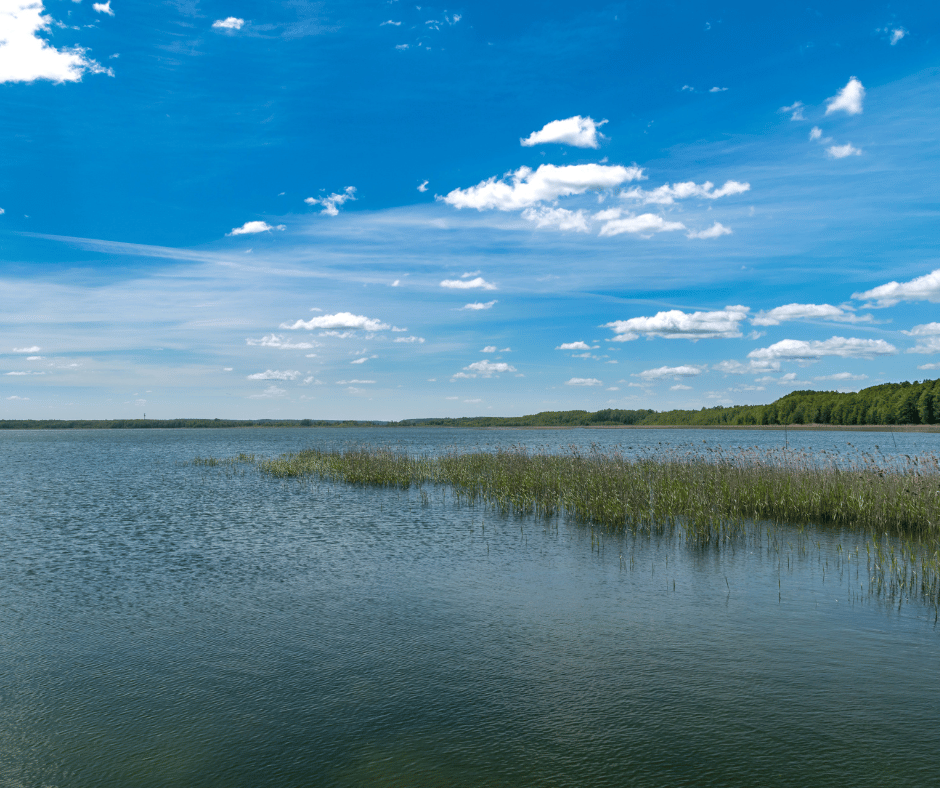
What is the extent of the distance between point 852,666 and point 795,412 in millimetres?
138262

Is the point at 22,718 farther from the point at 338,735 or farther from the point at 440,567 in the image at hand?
the point at 440,567

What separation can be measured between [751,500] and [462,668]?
13.7m

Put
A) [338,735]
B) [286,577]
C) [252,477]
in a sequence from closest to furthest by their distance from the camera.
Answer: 1. [338,735]
2. [286,577]
3. [252,477]

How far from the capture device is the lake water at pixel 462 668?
5.54 metres

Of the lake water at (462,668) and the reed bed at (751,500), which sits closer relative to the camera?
the lake water at (462,668)

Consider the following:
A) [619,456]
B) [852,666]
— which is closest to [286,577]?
[852,666]

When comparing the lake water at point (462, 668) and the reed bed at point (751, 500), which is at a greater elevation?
the reed bed at point (751, 500)

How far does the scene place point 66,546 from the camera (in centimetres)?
1562

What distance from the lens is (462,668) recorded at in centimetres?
764

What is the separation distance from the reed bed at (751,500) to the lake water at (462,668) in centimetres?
109

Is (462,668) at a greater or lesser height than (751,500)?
lesser

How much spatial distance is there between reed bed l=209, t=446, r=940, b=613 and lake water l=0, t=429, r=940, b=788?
109cm

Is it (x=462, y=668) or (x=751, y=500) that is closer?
(x=462, y=668)

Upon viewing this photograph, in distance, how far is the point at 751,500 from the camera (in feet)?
59.9
